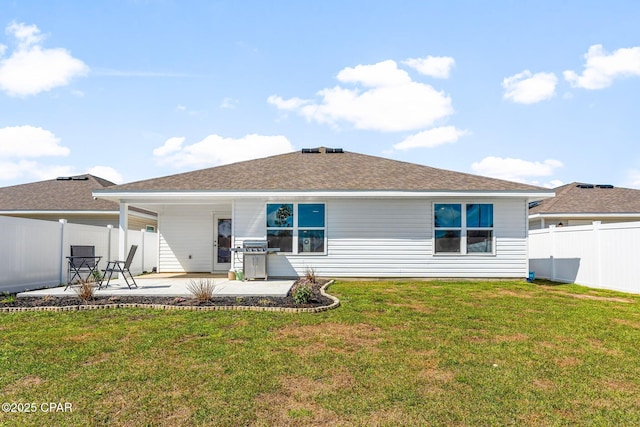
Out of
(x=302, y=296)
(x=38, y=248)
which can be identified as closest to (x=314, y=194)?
(x=302, y=296)

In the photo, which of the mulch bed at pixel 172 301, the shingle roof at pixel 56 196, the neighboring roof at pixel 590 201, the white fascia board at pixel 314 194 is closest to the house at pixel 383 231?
the white fascia board at pixel 314 194

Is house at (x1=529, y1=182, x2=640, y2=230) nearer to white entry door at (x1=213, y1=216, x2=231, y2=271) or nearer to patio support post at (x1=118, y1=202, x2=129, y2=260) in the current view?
white entry door at (x1=213, y1=216, x2=231, y2=271)

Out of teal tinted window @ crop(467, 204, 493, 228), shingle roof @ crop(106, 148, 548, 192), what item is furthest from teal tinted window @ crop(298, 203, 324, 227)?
teal tinted window @ crop(467, 204, 493, 228)

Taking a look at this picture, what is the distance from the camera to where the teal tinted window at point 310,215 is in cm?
1203

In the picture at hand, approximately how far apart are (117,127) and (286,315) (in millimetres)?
10506

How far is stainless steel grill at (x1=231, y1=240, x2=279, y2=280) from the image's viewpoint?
454 inches

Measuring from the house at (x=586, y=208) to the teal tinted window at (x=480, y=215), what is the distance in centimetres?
677

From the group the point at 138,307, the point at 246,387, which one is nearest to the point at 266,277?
the point at 138,307

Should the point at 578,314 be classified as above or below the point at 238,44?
below

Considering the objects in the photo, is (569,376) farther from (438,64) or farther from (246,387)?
(438,64)

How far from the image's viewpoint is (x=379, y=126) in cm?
2011

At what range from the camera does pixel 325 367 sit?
397 cm

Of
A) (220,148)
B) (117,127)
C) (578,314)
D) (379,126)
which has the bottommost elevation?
(578,314)

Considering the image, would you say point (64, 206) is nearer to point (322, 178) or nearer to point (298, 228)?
point (298, 228)
